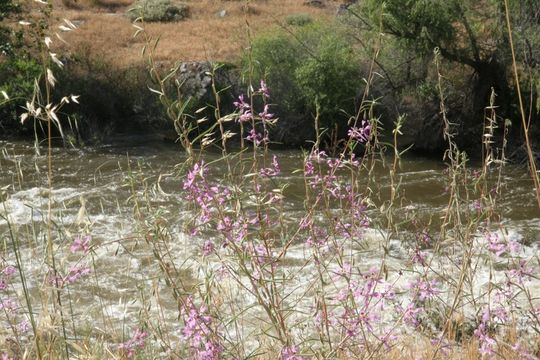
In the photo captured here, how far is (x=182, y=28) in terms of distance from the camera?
27625mm

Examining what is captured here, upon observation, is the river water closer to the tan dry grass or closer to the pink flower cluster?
the pink flower cluster

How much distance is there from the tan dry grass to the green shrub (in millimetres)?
1703

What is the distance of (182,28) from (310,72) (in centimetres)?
1330

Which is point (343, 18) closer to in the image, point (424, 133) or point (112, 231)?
point (424, 133)

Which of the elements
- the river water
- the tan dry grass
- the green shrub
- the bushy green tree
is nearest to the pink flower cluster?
the river water

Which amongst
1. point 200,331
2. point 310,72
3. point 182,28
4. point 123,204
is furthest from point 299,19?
point 200,331

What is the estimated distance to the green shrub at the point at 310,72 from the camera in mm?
15469

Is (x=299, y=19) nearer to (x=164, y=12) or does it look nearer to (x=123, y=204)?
(x=164, y=12)

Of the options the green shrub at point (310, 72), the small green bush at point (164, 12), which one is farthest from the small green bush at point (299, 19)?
the green shrub at point (310, 72)

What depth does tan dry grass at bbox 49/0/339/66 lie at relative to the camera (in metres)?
22.0

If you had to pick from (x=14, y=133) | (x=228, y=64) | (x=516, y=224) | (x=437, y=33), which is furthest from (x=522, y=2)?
(x=14, y=133)

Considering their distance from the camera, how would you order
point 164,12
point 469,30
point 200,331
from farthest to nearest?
point 164,12
point 469,30
point 200,331

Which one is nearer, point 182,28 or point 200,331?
point 200,331

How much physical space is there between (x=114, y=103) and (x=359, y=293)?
53.8ft
